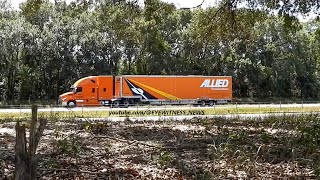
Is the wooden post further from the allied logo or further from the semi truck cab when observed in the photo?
the allied logo

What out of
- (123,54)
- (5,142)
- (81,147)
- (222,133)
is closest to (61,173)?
(81,147)

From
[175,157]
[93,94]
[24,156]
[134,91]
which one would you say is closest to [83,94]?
[93,94]

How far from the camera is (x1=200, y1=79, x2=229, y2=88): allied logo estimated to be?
42.4 m

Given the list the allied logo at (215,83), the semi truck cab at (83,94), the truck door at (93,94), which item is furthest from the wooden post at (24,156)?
the allied logo at (215,83)

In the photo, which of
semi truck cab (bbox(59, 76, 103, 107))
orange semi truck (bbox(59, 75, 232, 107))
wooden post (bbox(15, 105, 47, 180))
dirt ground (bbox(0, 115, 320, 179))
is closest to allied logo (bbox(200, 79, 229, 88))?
orange semi truck (bbox(59, 75, 232, 107))

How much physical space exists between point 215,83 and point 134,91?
822 cm

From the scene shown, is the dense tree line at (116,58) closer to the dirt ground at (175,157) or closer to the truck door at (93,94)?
the truck door at (93,94)

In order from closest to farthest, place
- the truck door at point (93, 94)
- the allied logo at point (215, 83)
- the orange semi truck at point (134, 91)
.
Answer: the orange semi truck at point (134, 91), the truck door at point (93, 94), the allied logo at point (215, 83)

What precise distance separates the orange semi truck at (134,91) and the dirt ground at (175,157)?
99.0ft

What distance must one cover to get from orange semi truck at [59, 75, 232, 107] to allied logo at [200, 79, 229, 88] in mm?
100

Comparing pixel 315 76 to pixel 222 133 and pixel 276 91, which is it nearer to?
pixel 276 91

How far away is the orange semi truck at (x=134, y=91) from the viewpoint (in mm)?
39469

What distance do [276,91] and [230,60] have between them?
342 inches

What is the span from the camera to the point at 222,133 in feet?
31.3
